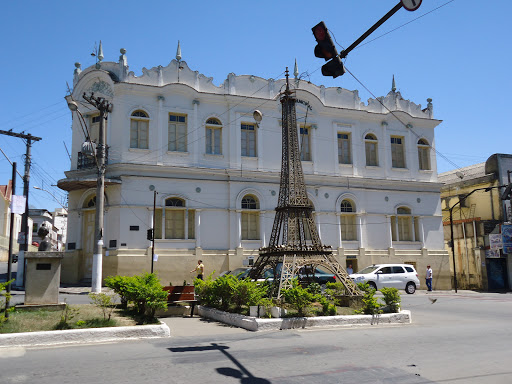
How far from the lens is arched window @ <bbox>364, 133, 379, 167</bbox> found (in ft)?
106

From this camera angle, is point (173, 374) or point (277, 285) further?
point (277, 285)

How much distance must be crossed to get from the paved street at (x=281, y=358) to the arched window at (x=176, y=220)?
15.1m

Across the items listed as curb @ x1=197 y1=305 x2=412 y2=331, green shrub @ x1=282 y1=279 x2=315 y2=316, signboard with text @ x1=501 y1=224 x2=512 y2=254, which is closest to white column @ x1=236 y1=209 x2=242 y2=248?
curb @ x1=197 y1=305 x2=412 y2=331

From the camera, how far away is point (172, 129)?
27.7 meters

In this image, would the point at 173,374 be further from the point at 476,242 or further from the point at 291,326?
the point at 476,242

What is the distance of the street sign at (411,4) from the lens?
661cm

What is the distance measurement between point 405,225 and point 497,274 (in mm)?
7996

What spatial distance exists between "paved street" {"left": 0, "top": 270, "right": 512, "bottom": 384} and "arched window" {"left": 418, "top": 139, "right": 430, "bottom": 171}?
2343cm

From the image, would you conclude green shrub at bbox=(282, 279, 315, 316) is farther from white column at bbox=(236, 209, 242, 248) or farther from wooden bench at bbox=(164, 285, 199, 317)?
white column at bbox=(236, 209, 242, 248)

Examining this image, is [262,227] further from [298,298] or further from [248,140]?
[298,298]

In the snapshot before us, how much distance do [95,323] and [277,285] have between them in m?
5.42

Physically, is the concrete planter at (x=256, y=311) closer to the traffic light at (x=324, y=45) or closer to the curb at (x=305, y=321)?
the curb at (x=305, y=321)

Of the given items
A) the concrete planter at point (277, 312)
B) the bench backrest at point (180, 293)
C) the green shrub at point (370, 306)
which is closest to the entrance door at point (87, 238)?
the bench backrest at point (180, 293)

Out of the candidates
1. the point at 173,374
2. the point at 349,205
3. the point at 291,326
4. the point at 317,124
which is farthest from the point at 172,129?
the point at 173,374
